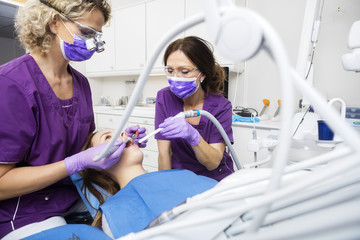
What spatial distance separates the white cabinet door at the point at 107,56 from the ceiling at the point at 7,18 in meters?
1.18

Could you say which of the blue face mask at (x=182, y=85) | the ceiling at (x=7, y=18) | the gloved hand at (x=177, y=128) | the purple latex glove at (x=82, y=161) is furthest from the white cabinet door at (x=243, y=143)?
the ceiling at (x=7, y=18)

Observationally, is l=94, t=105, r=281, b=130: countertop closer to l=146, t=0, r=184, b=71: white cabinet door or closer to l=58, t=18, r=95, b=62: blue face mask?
l=146, t=0, r=184, b=71: white cabinet door

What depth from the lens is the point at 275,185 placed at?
267mm

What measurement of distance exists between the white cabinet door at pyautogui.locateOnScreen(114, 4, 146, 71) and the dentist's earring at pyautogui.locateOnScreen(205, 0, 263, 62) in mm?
2947

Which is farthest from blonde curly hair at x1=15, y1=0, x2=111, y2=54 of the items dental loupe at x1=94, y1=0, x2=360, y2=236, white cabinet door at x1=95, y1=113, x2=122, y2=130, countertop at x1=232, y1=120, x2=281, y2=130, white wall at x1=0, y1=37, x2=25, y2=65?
white wall at x1=0, y1=37, x2=25, y2=65

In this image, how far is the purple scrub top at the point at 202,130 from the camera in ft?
4.61

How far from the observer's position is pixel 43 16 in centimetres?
100

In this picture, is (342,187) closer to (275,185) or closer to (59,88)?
(275,185)

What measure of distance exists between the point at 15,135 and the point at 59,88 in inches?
12.9

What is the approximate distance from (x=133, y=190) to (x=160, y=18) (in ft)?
8.21

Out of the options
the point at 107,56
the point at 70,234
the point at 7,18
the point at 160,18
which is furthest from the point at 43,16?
the point at 7,18

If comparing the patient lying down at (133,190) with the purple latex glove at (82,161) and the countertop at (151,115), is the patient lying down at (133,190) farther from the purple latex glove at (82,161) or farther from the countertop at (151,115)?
the countertop at (151,115)

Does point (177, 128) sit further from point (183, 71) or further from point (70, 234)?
point (70, 234)

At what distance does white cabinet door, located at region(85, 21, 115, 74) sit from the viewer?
3465 millimetres
